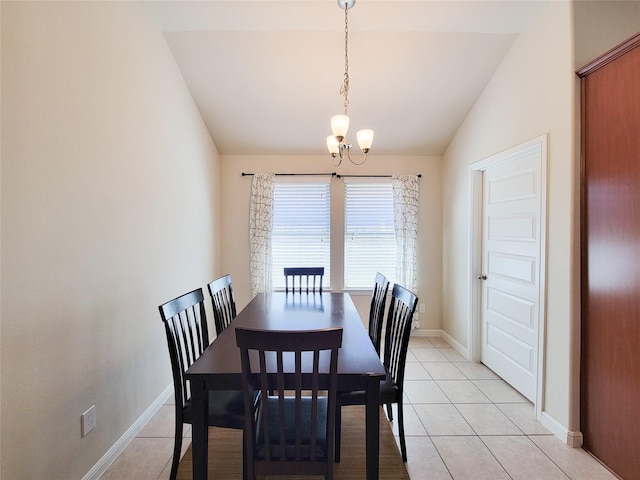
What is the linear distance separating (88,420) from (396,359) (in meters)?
1.74

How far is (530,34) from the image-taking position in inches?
95.0

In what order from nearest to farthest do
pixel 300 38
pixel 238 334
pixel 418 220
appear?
pixel 238 334, pixel 300 38, pixel 418 220

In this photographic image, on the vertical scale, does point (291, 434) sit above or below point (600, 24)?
below

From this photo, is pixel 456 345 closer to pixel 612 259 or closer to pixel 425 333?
pixel 425 333

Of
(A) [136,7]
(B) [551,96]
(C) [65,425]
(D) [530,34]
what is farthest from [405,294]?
(A) [136,7]

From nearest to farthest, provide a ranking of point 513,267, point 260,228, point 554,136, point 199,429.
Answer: point 199,429
point 554,136
point 513,267
point 260,228

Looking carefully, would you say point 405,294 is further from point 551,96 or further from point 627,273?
point 551,96

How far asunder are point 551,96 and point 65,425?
346cm

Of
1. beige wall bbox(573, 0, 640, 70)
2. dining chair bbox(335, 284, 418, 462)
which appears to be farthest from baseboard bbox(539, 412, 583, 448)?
beige wall bbox(573, 0, 640, 70)

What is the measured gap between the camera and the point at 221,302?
240 centimetres

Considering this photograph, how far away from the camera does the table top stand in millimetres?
1355

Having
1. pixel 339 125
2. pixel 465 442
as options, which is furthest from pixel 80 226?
pixel 465 442

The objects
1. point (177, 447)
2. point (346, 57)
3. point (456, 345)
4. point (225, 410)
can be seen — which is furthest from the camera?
point (456, 345)

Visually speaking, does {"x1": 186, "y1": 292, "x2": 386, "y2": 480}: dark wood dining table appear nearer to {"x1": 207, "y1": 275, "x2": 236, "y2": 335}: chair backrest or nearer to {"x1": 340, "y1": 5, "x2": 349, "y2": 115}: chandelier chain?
{"x1": 207, "y1": 275, "x2": 236, "y2": 335}: chair backrest
